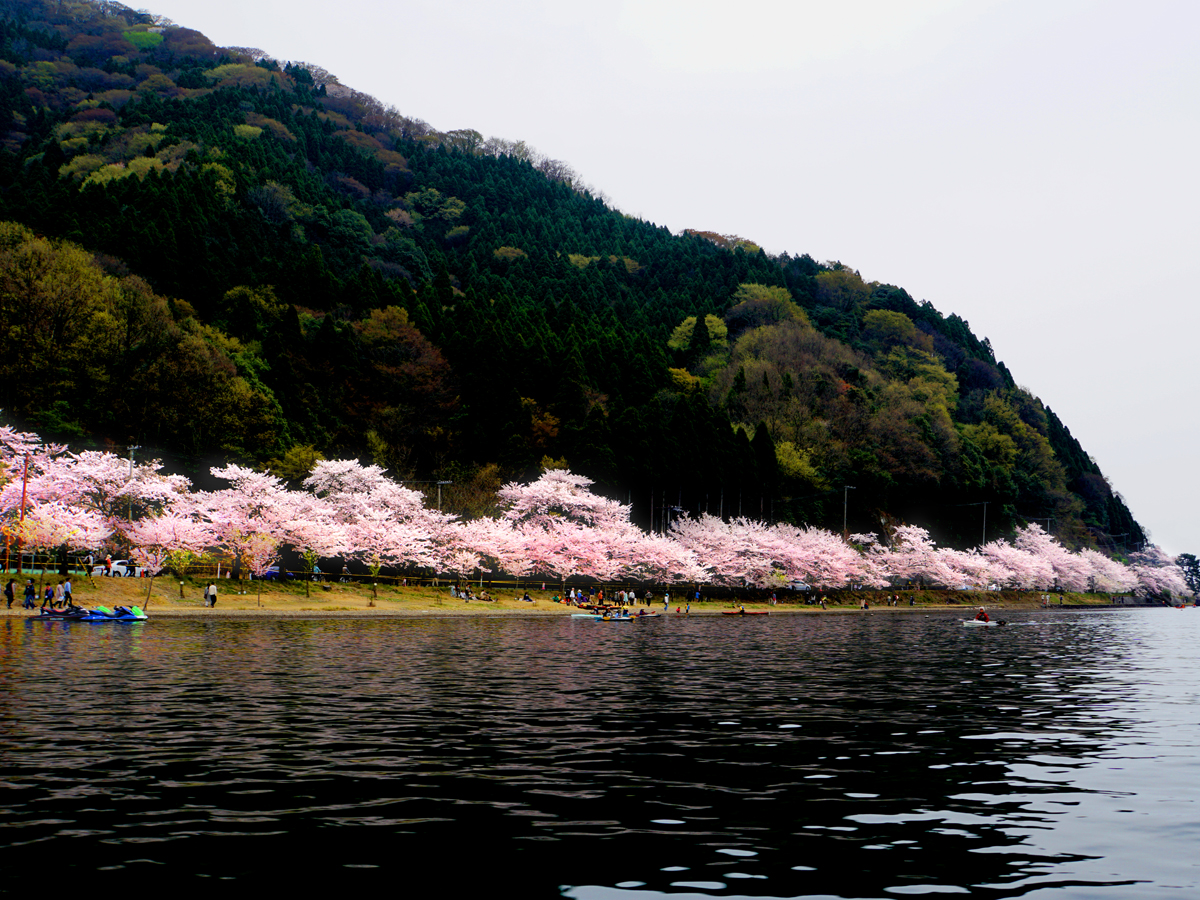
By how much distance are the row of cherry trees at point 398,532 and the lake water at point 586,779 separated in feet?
99.6

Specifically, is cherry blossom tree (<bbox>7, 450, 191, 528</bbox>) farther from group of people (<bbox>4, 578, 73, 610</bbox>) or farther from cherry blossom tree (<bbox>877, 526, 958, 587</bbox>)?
cherry blossom tree (<bbox>877, 526, 958, 587</bbox>)

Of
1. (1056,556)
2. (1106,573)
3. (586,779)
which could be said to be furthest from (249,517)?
(1106,573)

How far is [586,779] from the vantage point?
16.4 m

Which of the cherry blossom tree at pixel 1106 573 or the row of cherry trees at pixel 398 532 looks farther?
the cherry blossom tree at pixel 1106 573

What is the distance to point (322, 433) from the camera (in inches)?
4045

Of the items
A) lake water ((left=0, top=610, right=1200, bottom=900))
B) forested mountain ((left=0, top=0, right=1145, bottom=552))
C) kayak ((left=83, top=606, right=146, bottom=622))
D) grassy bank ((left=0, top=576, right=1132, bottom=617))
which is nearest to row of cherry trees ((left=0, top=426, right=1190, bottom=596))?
grassy bank ((left=0, top=576, right=1132, bottom=617))

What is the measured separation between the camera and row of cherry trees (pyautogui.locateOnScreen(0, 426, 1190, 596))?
211 ft

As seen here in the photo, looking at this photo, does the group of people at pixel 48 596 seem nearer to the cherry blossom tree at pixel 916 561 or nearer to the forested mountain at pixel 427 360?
the forested mountain at pixel 427 360

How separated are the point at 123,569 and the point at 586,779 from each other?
197 feet

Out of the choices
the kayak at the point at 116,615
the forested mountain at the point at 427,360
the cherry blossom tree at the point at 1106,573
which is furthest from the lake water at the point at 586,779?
the cherry blossom tree at the point at 1106,573

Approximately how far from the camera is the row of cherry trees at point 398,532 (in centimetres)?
6425

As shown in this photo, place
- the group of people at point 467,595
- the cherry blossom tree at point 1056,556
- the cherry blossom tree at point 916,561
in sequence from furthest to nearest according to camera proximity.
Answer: the cherry blossom tree at point 1056,556
the cherry blossom tree at point 916,561
the group of people at point 467,595

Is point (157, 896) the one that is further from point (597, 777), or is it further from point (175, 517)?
point (175, 517)

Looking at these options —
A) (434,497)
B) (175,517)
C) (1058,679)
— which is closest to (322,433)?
(434,497)
